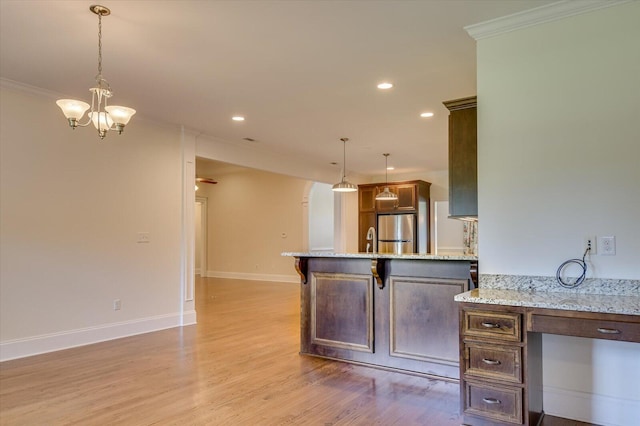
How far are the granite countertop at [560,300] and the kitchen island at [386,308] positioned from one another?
44cm

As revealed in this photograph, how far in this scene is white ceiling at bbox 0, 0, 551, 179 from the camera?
9.12 ft

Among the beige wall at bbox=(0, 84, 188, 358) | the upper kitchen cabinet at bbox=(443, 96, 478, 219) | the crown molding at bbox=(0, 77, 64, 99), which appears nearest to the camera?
the upper kitchen cabinet at bbox=(443, 96, 478, 219)

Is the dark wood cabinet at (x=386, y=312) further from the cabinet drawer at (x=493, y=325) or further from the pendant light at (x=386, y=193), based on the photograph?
the pendant light at (x=386, y=193)

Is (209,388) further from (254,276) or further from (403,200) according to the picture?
(254,276)

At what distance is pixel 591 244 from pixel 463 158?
1050 mm

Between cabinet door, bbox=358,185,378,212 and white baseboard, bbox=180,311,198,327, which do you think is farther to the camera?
cabinet door, bbox=358,185,378,212

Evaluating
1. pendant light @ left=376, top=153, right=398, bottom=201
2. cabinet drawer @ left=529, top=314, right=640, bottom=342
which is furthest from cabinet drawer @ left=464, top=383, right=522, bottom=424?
pendant light @ left=376, top=153, right=398, bottom=201

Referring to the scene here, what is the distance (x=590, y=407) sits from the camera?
8.53ft

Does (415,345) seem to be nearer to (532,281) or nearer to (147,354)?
(532,281)

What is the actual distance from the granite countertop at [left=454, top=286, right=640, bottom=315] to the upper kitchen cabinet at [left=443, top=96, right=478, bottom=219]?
2.31 feet

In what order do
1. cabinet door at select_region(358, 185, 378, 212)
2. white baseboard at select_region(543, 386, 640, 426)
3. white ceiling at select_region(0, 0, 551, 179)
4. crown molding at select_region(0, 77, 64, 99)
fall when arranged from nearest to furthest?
white baseboard at select_region(543, 386, 640, 426) < white ceiling at select_region(0, 0, 551, 179) < crown molding at select_region(0, 77, 64, 99) < cabinet door at select_region(358, 185, 378, 212)

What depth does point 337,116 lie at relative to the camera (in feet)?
17.2

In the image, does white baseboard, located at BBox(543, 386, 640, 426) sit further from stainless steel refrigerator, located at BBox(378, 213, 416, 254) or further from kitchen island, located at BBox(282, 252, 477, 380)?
stainless steel refrigerator, located at BBox(378, 213, 416, 254)

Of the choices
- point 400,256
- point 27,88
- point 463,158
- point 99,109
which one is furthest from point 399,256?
point 27,88
